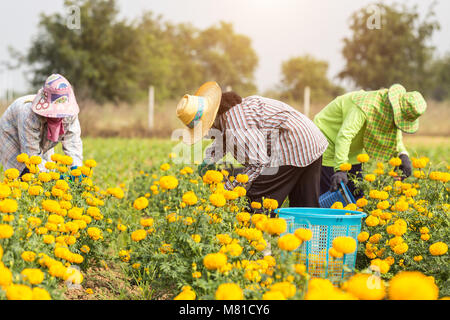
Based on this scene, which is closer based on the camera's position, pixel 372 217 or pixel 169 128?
pixel 372 217

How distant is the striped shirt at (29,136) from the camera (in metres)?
3.51

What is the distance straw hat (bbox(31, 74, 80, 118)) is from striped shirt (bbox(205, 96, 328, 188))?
1.05 m

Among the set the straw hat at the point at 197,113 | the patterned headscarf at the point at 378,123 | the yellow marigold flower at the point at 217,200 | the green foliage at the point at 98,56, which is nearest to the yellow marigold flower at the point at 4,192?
the yellow marigold flower at the point at 217,200

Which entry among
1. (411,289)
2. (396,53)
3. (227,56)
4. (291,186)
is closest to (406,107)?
(291,186)

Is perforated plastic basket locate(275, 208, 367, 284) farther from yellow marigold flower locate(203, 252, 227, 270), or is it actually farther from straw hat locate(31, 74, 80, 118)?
straw hat locate(31, 74, 80, 118)

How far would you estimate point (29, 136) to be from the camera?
138 inches

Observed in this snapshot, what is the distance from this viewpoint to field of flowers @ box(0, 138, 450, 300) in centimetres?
165

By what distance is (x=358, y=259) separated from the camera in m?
3.12

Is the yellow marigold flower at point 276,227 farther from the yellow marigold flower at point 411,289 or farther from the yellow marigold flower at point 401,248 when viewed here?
the yellow marigold flower at point 401,248

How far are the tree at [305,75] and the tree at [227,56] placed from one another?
3582 millimetres

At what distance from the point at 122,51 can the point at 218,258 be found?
2701 cm
